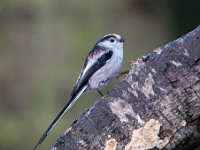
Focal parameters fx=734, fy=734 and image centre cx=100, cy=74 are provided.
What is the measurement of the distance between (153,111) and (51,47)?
8.81ft

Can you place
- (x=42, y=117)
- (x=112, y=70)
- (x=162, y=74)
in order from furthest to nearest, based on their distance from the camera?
1. (x=42, y=117)
2. (x=112, y=70)
3. (x=162, y=74)

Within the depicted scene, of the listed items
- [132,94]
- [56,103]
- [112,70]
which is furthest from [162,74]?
[56,103]

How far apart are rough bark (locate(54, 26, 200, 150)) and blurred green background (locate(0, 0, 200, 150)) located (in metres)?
2.46

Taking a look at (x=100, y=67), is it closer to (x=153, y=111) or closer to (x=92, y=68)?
(x=92, y=68)

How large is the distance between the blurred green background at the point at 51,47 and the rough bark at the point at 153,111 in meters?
2.46

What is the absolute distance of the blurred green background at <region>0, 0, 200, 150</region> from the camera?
5035 mm

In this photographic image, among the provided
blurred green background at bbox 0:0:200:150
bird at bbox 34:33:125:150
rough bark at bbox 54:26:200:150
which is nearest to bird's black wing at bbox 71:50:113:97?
bird at bbox 34:33:125:150

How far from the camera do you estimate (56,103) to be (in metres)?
5.02

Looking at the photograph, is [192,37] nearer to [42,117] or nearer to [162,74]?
[162,74]

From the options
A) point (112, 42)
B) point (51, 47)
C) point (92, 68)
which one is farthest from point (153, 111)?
point (51, 47)

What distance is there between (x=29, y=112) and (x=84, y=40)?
63cm

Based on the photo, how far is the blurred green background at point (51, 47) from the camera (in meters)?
5.04

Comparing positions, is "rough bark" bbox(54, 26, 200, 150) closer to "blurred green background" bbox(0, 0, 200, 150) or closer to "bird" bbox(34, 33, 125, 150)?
"bird" bbox(34, 33, 125, 150)

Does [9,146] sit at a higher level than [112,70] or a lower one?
lower
